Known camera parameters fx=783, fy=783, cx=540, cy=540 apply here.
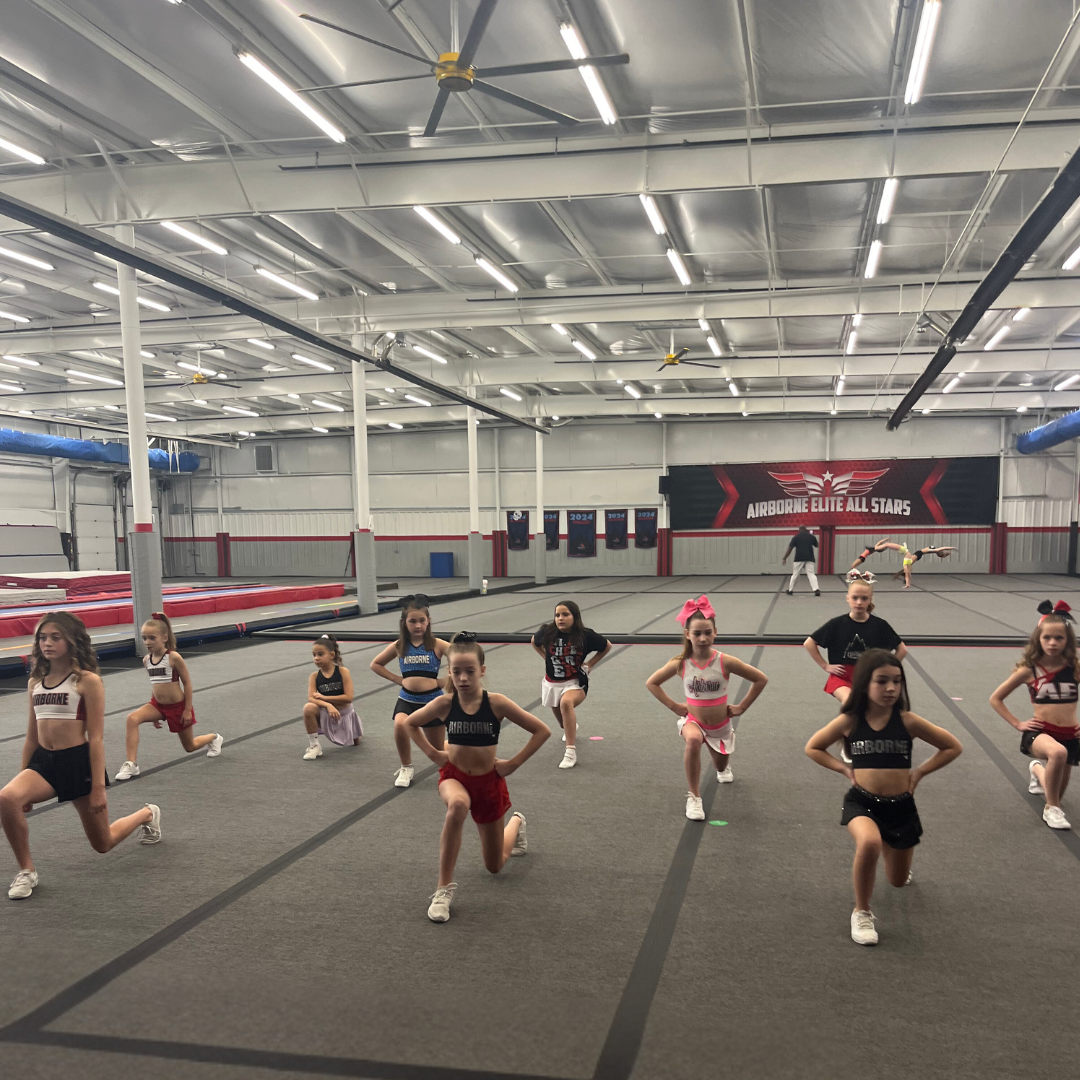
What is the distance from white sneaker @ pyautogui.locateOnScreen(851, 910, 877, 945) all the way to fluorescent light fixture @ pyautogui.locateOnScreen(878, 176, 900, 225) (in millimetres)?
8610

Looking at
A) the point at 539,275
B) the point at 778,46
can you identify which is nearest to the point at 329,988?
the point at 778,46

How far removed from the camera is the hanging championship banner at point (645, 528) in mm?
28953

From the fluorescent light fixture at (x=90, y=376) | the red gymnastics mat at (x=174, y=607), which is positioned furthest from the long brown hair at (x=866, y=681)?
the fluorescent light fixture at (x=90, y=376)

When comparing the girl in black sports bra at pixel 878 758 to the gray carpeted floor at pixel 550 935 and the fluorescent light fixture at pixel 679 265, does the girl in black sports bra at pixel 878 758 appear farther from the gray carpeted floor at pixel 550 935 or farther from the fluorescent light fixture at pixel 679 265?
the fluorescent light fixture at pixel 679 265

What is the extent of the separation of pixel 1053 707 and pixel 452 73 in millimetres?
6011

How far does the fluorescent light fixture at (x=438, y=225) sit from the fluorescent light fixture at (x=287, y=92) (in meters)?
1.83

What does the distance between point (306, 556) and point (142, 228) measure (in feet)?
68.5

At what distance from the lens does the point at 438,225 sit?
11.1 m

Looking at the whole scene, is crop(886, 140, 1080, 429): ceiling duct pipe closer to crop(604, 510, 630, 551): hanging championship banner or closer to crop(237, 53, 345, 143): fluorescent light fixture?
crop(237, 53, 345, 143): fluorescent light fixture

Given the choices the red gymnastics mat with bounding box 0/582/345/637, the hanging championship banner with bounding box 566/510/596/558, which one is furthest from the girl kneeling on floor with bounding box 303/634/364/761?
the hanging championship banner with bounding box 566/510/596/558

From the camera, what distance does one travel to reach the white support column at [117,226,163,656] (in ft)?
35.0

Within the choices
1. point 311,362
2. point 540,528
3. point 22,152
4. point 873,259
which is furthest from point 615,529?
point 22,152

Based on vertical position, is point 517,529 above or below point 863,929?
above

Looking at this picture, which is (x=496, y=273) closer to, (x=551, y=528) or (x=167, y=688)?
(x=167, y=688)
